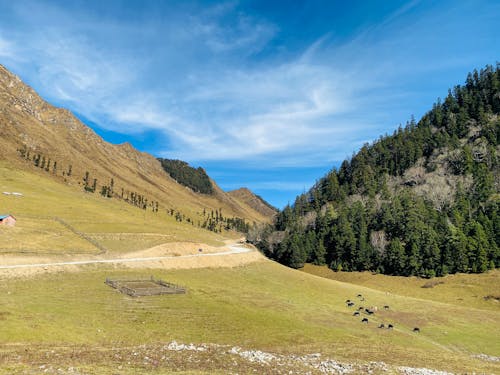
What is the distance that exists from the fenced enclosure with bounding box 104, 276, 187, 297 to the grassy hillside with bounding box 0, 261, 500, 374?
1.68 m

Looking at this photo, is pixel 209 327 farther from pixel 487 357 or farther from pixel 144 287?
pixel 487 357

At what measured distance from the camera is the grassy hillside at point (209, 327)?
90.6ft

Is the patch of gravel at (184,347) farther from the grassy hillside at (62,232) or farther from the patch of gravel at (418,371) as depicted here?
the grassy hillside at (62,232)

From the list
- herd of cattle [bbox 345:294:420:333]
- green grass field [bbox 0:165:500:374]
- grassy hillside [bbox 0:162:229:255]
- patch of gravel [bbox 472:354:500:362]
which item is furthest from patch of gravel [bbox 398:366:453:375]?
grassy hillside [bbox 0:162:229:255]

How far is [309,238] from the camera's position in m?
158

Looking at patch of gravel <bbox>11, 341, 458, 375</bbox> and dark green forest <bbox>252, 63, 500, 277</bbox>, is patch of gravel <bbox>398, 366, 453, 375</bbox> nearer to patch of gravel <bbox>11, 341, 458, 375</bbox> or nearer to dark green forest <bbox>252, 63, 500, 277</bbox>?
patch of gravel <bbox>11, 341, 458, 375</bbox>

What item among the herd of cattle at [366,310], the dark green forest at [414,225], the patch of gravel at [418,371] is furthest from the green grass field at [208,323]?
the dark green forest at [414,225]

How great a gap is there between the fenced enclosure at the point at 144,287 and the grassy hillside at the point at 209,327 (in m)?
1.68

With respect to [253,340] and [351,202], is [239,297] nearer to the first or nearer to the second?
[253,340]

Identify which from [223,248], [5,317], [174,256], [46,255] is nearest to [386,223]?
[223,248]

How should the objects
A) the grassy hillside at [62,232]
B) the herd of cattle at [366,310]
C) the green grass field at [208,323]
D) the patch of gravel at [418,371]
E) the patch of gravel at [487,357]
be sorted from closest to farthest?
the green grass field at [208,323]
the patch of gravel at [418,371]
the patch of gravel at [487,357]
the herd of cattle at [366,310]
the grassy hillside at [62,232]

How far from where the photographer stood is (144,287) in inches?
2324

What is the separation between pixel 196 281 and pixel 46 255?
1230 inches

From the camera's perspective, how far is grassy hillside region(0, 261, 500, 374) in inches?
1087
